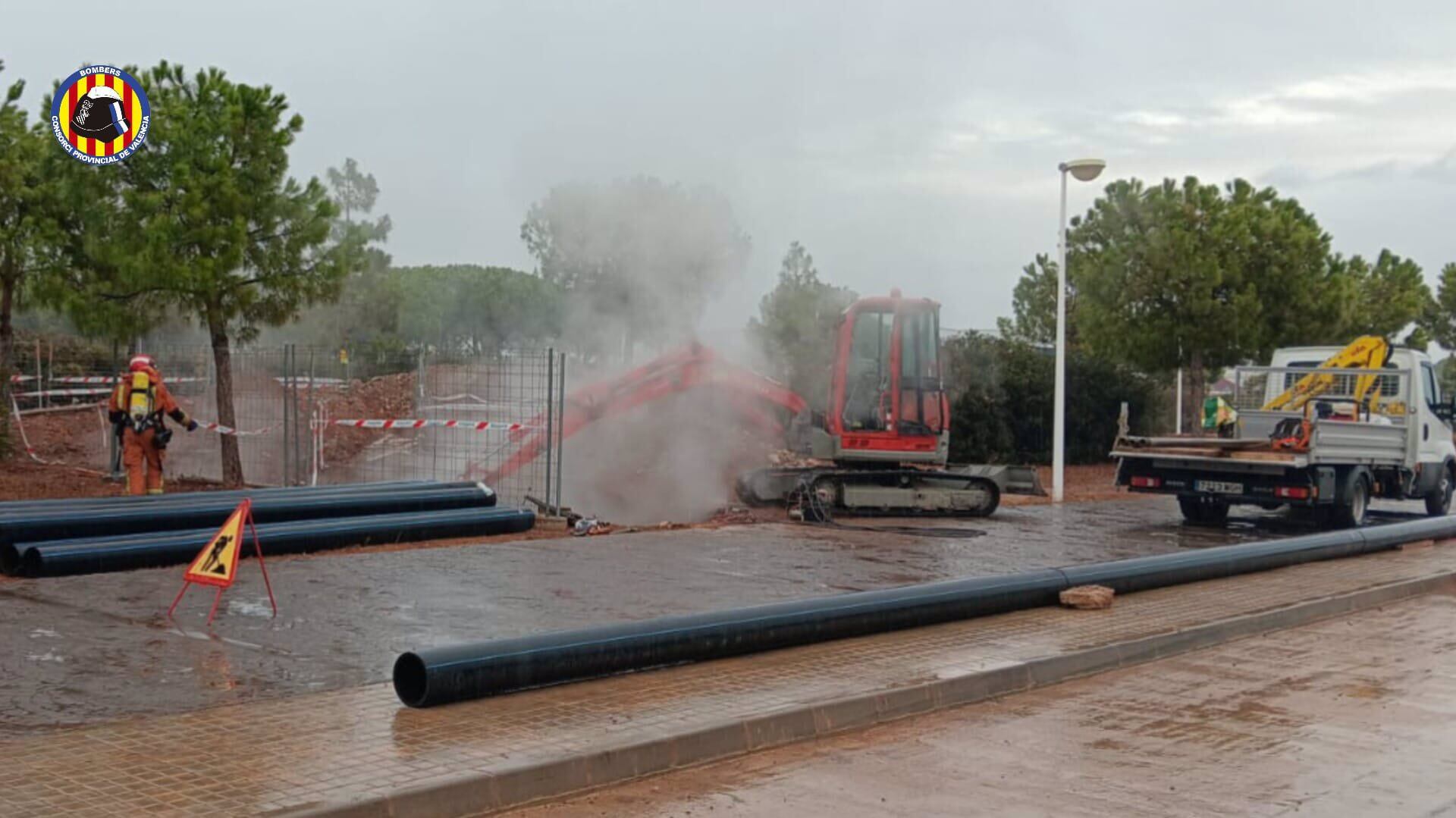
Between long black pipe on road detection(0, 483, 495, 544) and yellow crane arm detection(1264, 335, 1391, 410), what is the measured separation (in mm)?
13210

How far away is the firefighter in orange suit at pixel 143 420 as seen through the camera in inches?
589

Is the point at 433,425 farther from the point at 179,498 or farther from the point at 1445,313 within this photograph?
the point at 1445,313

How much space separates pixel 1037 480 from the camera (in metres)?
20.0

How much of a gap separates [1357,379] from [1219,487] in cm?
416

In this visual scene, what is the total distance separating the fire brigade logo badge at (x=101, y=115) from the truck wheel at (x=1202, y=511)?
617 inches

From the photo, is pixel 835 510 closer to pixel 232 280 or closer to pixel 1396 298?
pixel 232 280

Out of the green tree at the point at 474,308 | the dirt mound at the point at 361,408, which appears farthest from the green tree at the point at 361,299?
the dirt mound at the point at 361,408

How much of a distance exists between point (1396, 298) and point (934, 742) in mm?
38181

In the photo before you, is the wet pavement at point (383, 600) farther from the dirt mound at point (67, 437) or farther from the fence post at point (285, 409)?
the dirt mound at point (67, 437)

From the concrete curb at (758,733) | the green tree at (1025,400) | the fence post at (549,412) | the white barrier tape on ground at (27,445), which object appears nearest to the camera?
the concrete curb at (758,733)

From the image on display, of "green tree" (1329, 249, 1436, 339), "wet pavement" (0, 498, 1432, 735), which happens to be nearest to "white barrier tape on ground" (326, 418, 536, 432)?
"wet pavement" (0, 498, 1432, 735)

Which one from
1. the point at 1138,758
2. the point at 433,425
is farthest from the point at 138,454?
the point at 1138,758

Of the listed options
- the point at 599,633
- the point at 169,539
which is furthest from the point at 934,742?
the point at 169,539

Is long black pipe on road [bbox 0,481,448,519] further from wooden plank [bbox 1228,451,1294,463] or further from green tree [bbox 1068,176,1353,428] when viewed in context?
green tree [bbox 1068,176,1353,428]
